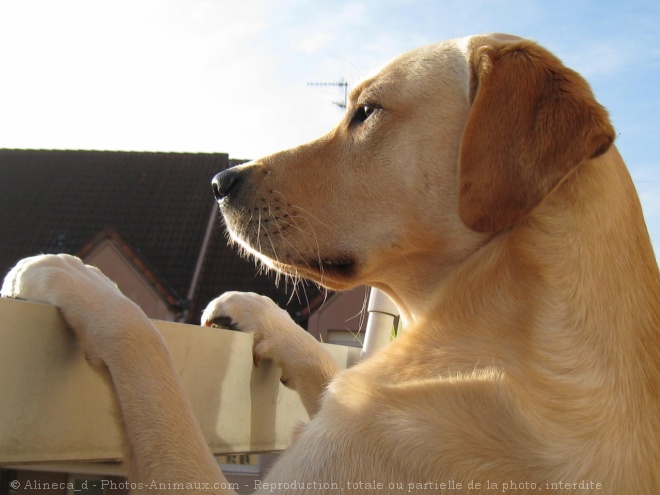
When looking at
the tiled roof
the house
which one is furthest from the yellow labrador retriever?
the tiled roof

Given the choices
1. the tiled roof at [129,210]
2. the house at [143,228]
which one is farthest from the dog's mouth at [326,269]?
the tiled roof at [129,210]

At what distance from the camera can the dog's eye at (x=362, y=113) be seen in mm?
2654

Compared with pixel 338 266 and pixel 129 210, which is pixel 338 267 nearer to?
pixel 338 266

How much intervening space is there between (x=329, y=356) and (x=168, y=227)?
20.8 m

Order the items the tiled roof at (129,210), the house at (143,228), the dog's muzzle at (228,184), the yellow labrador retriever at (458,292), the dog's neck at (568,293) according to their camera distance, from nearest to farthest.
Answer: the yellow labrador retriever at (458,292) < the dog's neck at (568,293) < the dog's muzzle at (228,184) < the house at (143,228) < the tiled roof at (129,210)

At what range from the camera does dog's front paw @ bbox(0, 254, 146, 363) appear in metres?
1.85

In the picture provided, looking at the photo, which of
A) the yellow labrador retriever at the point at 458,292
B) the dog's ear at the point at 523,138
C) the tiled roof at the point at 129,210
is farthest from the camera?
the tiled roof at the point at 129,210

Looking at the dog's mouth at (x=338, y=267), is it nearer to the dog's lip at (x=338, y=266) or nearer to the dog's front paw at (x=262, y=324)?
the dog's lip at (x=338, y=266)

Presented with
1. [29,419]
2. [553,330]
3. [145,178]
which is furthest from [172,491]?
[145,178]

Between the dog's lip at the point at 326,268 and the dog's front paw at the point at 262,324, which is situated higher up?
the dog's lip at the point at 326,268

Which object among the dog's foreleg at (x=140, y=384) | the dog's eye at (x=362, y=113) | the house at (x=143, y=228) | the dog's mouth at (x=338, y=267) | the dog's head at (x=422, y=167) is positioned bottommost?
the dog's foreleg at (x=140, y=384)

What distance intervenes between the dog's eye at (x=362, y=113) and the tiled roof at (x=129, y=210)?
55.3ft

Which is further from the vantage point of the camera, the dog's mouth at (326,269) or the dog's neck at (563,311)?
the dog's mouth at (326,269)

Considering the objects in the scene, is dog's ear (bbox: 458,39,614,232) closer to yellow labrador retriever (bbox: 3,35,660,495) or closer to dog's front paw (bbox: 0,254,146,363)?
yellow labrador retriever (bbox: 3,35,660,495)
